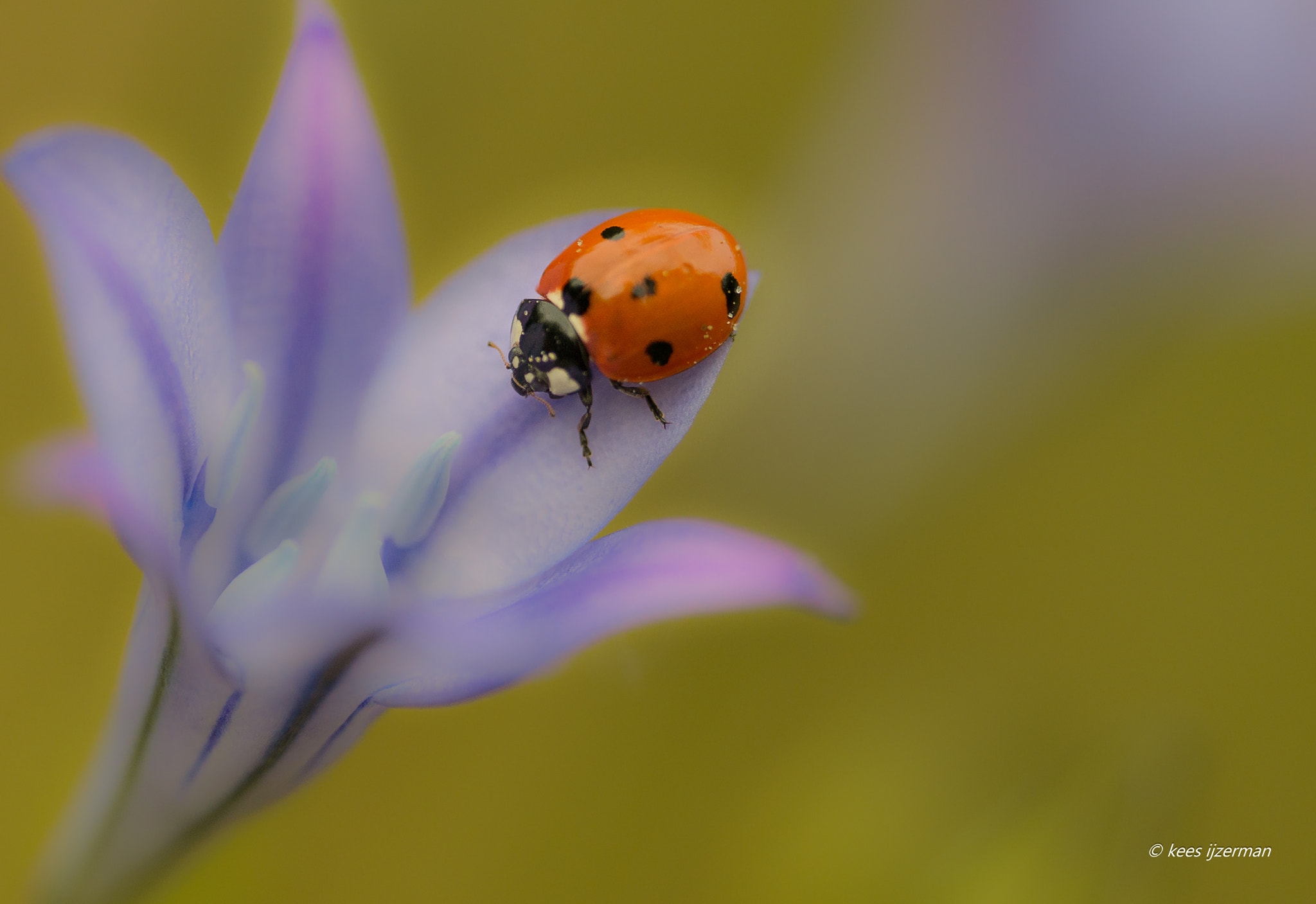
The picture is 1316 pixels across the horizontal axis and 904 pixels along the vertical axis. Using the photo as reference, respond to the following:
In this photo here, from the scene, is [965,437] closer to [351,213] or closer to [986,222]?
[986,222]

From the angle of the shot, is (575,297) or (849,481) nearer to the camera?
(575,297)

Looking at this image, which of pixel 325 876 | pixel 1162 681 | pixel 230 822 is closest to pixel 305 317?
pixel 230 822

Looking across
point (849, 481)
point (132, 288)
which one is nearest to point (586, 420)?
point (132, 288)

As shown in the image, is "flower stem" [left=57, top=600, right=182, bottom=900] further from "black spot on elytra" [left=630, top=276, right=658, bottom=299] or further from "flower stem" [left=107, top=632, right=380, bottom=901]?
"black spot on elytra" [left=630, top=276, right=658, bottom=299]

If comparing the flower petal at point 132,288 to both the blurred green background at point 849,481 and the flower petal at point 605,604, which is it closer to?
the flower petal at point 605,604

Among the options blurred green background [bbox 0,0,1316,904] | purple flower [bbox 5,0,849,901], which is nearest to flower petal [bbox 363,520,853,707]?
purple flower [bbox 5,0,849,901]

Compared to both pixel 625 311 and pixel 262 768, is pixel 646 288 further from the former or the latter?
pixel 262 768
